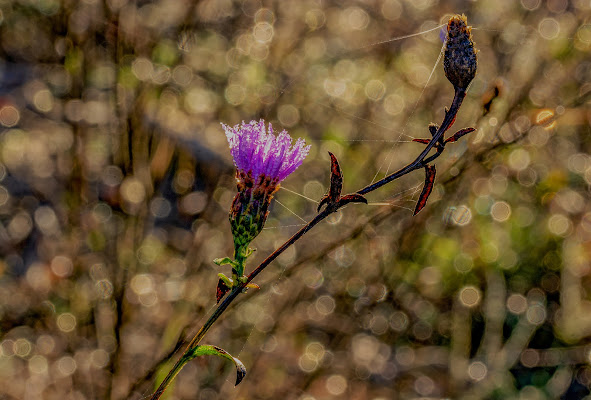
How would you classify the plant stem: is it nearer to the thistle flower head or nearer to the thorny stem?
the thorny stem

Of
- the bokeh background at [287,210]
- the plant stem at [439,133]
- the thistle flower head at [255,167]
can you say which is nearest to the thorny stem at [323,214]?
the plant stem at [439,133]

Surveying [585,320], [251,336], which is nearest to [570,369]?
[585,320]

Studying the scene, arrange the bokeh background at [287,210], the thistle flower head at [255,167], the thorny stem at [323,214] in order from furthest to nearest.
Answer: the bokeh background at [287,210] → the thistle flower head at [255,167] → the thorny stem at [323,214]

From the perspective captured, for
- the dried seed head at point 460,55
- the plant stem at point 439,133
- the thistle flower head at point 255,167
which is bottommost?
the thistle flower head at point 255,167

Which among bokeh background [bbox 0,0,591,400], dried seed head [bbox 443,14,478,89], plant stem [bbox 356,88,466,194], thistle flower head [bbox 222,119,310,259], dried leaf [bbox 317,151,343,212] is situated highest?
dried seed head [bbox 443,14,478,89]

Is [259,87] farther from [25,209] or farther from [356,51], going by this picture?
[25,209]

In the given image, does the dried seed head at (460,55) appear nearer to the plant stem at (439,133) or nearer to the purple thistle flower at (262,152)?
the plant stem at (439,133)

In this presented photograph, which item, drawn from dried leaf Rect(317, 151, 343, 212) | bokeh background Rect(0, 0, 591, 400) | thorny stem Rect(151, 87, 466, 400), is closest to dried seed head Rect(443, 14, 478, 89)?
thorny stem Rect(151, 87, 466, 400)
